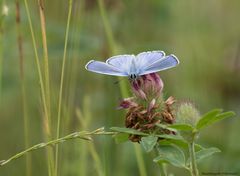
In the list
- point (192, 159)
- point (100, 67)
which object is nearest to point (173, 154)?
point (192, 159)

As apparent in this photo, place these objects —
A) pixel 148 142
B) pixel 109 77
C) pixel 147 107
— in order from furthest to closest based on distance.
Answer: pixel 109 77, pixel 147 107, pixel 148 142

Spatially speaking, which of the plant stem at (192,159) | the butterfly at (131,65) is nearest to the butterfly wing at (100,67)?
the butterfly at (131,65)

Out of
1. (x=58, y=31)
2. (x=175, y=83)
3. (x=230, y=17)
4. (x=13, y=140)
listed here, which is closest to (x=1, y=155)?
(x=13, y=140)

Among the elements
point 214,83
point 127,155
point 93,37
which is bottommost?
point 127,155

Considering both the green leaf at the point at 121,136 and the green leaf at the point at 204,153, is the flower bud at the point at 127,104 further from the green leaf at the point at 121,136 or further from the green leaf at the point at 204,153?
the green leaf at the point at 204,153

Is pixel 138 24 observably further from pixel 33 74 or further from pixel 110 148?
pixel 110 148

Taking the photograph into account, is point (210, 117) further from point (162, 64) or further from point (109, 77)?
point (109, 77)
